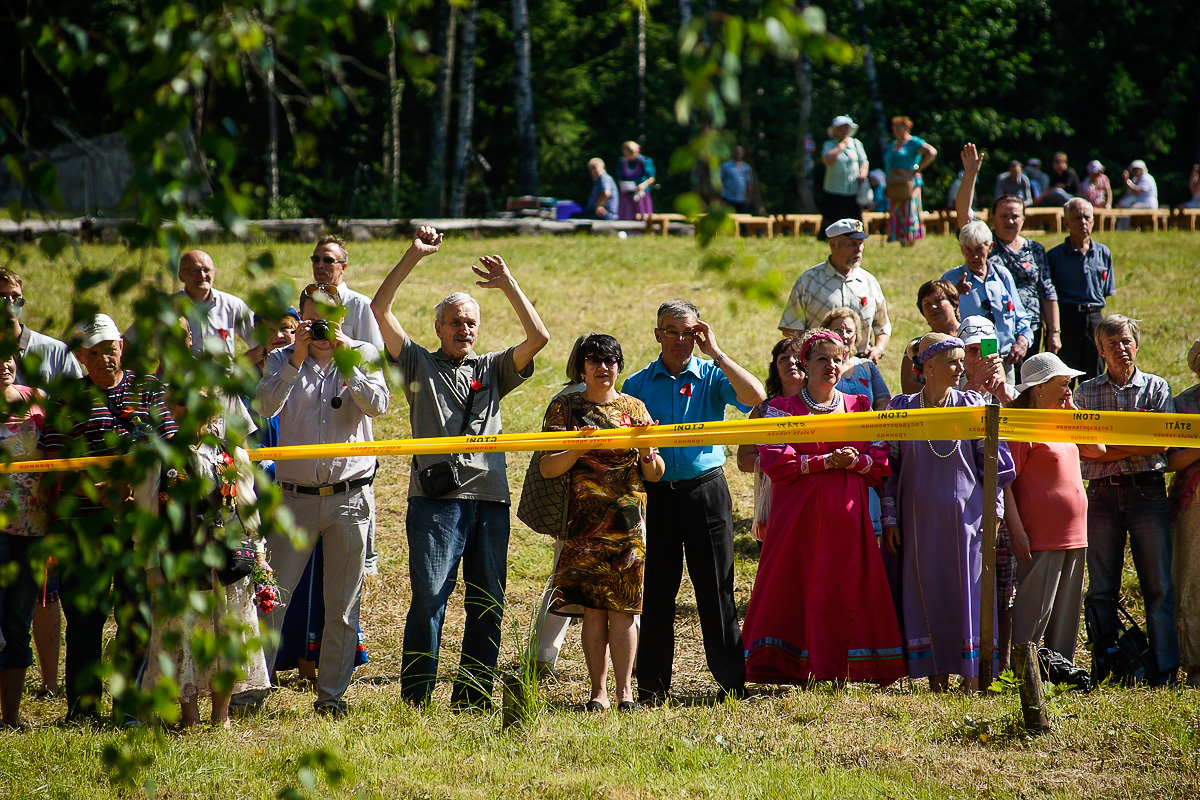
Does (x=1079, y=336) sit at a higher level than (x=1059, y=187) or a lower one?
lower

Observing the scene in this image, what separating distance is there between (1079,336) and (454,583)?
600 centimetres

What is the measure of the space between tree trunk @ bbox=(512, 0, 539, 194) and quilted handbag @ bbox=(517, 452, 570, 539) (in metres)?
19.4

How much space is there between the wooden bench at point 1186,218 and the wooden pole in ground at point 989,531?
17814 mm

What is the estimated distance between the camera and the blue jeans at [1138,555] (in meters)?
6.14

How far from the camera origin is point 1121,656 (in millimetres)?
6090

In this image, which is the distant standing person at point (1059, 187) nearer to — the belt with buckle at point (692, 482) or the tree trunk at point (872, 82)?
the tree trunk at point (872, 82)

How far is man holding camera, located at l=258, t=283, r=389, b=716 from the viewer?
18.5 ft

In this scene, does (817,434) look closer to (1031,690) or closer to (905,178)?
(1031,690)

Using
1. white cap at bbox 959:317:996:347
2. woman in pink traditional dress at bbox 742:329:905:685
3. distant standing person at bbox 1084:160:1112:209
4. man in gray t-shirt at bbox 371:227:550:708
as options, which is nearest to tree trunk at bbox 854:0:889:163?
distant standing person at bbox 1084:160:1112:209

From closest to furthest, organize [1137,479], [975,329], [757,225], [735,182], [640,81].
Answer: [1137,479] < [975,329] < [757,225] < [735,182] < [640,81]

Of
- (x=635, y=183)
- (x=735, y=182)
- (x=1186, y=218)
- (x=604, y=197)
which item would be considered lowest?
(x=1186, y=218)

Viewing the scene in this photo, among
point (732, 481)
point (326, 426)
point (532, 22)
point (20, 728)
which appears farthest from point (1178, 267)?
point (532, 22)

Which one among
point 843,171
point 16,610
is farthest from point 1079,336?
point 16,610

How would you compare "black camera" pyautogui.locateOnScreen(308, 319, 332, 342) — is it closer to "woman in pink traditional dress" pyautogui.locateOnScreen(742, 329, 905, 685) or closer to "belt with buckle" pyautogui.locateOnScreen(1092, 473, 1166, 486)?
"woman in pink traditional dress" pyautogui.locateOnScreen(742, 329, 905, 685)
